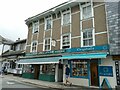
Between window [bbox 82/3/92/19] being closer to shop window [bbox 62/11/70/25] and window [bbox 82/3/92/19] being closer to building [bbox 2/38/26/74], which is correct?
shop window [bbox 62/11/70/25]

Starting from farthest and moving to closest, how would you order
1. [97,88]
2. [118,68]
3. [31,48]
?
[31,48]
[97,88]
[118,68]

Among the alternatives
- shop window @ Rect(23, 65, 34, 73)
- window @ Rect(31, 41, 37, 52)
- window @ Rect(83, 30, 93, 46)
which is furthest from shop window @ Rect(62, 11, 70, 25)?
shop window @ Rect(23, 65, 34, 73)

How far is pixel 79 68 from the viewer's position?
1440cm

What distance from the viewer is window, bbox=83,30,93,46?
1404cm

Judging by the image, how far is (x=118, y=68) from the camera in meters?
11.3

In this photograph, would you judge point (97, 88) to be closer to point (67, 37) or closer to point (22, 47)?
point (67, 37)

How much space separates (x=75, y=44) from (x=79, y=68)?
274 centimetres

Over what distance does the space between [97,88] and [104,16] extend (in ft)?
23.2

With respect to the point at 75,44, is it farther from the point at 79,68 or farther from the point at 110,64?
the point at 110,64

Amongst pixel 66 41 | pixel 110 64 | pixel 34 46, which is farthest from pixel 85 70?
pixel 34 46

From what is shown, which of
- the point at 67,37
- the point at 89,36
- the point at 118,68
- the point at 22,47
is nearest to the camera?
the point at 118,68

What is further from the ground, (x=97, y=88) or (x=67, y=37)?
(x=67, y=37)

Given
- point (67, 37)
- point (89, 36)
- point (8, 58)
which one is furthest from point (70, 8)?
point (8, 58)

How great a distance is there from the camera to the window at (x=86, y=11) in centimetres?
1485
